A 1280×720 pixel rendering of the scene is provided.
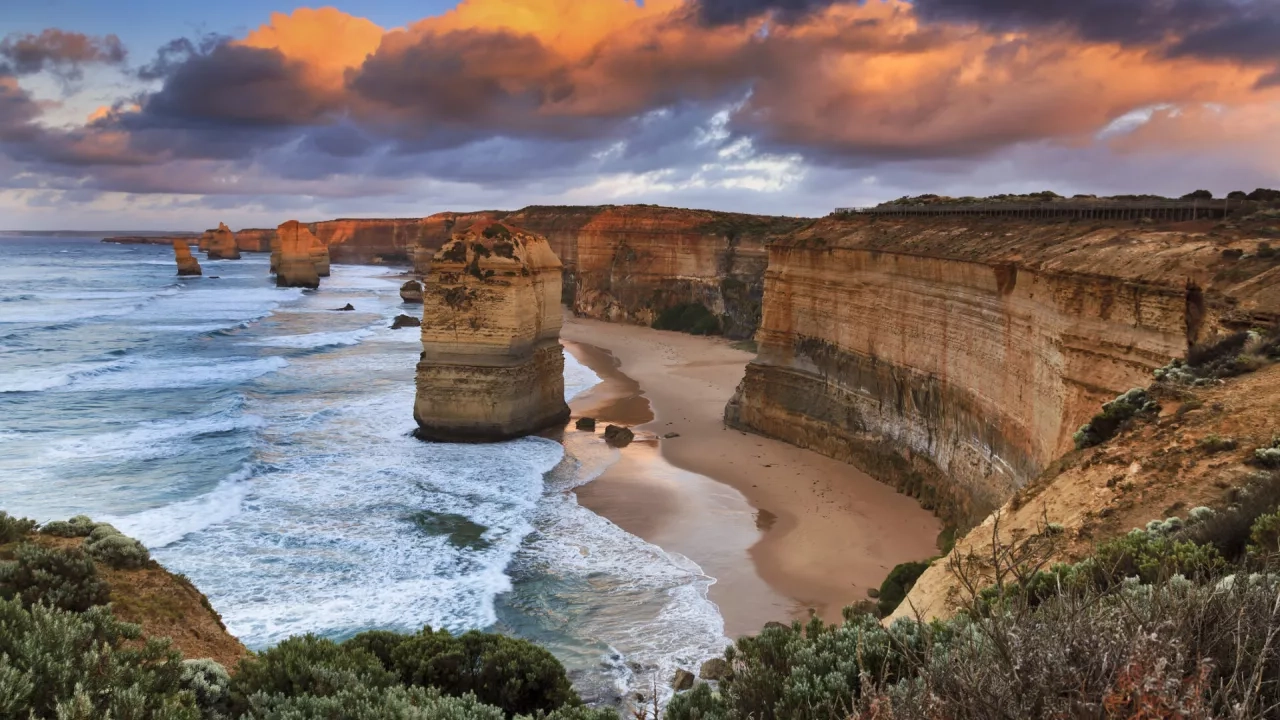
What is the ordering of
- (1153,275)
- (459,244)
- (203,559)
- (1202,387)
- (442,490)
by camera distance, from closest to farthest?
(1202,387)
(1153,275)
(203,559)
(442,490)
(459,244)

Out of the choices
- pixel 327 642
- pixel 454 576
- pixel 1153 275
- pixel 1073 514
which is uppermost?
pixel 1153 275

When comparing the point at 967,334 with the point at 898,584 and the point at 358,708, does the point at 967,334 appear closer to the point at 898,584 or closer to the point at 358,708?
the point at 898,584

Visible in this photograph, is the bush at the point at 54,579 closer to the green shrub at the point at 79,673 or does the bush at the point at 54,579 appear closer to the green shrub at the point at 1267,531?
the green shrub at the point at 79,673

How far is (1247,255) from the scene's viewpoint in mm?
11922

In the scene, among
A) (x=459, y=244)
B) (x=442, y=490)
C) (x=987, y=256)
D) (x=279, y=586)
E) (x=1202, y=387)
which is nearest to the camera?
(x=1202, y=387)

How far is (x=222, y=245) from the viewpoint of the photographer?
144m

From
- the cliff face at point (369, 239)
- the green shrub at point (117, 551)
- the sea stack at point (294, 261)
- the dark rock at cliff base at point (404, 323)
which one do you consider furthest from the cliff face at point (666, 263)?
the cliff face at point (369, 239)

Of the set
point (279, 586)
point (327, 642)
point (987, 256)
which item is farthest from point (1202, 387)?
point (279, 586)

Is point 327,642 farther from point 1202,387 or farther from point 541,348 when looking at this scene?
point 541,348

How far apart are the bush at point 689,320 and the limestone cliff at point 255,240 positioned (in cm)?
14340

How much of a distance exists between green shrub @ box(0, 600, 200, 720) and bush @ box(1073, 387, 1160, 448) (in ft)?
33.4

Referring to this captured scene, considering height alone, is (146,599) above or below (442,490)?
above

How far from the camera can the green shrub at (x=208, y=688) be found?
19.5 feet

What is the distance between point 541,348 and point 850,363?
981cm
